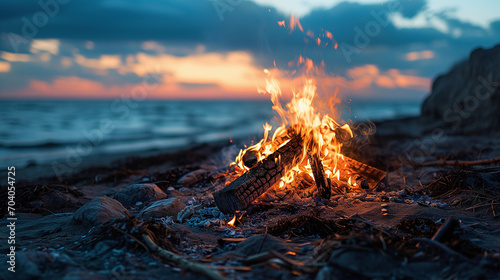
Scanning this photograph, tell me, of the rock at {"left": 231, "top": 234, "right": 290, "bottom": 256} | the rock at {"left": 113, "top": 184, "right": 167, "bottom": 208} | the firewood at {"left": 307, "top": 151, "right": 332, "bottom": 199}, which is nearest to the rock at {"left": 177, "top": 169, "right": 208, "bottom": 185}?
the rock at {"left": 113, "top": 184, "right": 167, "bottom": 208}

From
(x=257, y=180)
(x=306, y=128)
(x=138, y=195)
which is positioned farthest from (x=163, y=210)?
(x=306, y=128)

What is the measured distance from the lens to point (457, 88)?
18469 mm

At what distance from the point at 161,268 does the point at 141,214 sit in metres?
2.13

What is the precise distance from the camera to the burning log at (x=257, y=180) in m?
4.57

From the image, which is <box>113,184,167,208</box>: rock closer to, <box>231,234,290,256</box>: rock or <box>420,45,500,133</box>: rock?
<box>231,234,290,256</box>: rock

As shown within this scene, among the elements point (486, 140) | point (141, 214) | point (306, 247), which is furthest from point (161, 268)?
point (486, 140)

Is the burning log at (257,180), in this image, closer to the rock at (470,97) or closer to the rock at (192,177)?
the rock at (192,177)

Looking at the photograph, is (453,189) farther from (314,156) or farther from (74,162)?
(74,162)

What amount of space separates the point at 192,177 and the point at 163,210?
7.80ft

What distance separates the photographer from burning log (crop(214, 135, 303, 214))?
4574mm

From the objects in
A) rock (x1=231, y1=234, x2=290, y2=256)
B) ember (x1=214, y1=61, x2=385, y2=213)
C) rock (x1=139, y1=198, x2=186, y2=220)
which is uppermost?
ember (x1=214, y1=61, x2=385, y2=213)

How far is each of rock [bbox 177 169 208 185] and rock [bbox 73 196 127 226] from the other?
247 centimetres

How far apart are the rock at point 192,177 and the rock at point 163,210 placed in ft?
6.34

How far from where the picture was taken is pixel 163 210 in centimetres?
477
